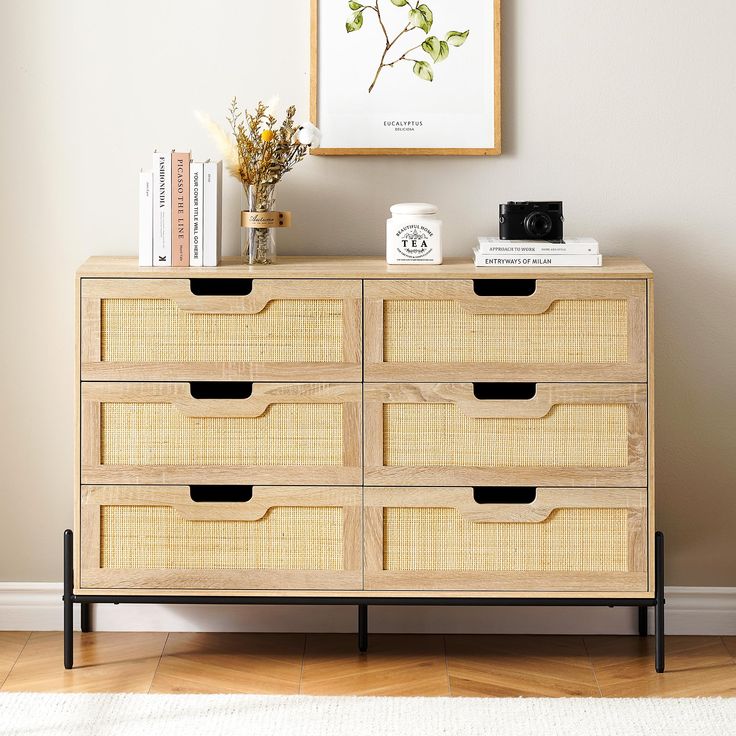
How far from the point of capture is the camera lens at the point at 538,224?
2.35 metres

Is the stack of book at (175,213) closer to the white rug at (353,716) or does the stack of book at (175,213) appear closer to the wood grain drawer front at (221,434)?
the wood grain drawer front at (221,434)

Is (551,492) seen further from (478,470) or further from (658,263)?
(658,263)

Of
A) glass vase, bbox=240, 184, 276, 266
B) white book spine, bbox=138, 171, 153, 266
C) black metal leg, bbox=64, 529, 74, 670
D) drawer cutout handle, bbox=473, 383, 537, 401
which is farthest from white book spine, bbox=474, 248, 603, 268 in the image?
black metal leg, bbox=64, 529, 74, 670

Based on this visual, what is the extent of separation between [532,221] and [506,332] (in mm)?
268

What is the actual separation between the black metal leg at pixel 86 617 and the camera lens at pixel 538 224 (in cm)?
138

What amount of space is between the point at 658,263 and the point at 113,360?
1265 mm

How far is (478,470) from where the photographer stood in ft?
7.49

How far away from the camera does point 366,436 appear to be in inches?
89.7

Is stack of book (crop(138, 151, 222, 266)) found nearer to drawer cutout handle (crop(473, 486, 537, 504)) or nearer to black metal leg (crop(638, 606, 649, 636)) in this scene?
drawer cutout handle (crop(473, 486, 537, 504))

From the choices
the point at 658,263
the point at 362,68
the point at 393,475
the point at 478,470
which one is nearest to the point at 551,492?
the point at 478,470

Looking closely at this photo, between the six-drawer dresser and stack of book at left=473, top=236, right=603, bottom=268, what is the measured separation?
0.15 feet

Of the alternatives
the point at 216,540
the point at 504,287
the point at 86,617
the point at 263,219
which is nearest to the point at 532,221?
the point at 504,287

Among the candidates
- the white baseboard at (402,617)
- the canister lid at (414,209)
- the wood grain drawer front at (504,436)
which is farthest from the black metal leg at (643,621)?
the canister lid at (414,209)

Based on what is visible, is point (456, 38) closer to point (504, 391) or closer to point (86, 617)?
point (504, 391)
